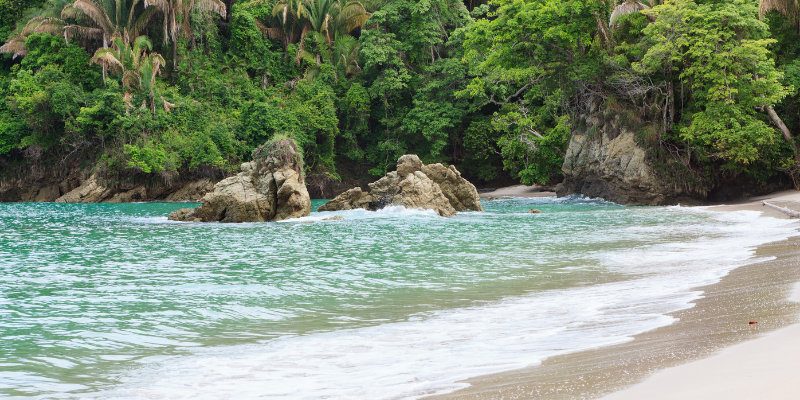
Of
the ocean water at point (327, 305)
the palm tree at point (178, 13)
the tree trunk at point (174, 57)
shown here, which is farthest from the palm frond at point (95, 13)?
the ocean water at point (327, 305)

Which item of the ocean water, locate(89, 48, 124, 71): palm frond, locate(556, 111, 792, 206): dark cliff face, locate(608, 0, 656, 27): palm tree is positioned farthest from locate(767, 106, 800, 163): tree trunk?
locate(89, 48, 124, 71): palm frond

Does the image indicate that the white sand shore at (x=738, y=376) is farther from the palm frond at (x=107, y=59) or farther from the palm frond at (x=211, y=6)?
the palm frond at (x=211, y=6)

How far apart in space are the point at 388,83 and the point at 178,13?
15.3 m

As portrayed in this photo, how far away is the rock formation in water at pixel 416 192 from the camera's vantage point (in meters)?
23.8

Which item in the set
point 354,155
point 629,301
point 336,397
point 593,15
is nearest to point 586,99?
point 593,15

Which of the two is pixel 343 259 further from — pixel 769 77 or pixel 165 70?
pixel 165 70

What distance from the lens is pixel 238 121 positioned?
42.4 m

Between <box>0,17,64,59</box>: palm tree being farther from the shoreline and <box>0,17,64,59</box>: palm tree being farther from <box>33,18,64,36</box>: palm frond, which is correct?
the shoreline

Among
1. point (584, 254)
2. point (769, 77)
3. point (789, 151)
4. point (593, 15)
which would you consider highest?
point (593, 15)

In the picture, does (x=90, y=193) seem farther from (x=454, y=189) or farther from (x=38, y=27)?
(x=454, y=189)

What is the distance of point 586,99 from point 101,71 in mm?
31803

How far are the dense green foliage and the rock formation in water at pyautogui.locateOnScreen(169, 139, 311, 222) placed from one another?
1226 centimetres

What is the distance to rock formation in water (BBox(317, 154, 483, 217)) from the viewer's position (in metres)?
23.8

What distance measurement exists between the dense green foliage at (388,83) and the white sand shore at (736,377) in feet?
74.9
